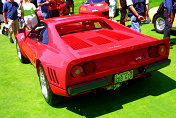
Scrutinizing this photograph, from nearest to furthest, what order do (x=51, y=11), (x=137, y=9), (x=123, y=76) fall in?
(x=123, y=76) < (x=137, y=9) < (x=51, y=11)

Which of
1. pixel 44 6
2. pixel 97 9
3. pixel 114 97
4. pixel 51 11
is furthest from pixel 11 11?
pixel 114 97

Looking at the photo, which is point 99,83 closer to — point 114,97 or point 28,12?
point 114,97

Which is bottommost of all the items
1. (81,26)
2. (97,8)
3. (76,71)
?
(76,71)

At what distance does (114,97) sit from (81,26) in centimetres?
166

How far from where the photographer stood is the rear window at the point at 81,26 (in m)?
4.49

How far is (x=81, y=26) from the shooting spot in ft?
15.0

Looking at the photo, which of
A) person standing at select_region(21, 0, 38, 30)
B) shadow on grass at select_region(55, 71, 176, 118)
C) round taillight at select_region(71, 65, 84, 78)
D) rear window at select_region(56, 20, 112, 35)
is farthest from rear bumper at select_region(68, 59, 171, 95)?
person standing at select_region(21, 0, 38, 30)

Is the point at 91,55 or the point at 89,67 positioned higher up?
the point at 91,55

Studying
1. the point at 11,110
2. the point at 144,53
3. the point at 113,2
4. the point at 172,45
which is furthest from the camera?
the point at 113,2

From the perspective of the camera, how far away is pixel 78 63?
2945 millimetres

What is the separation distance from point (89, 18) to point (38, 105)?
196 centimetres

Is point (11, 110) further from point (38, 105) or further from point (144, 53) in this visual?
point (144, 53)

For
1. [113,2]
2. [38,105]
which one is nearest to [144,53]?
[38,105]

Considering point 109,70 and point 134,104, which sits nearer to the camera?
point 109,70
